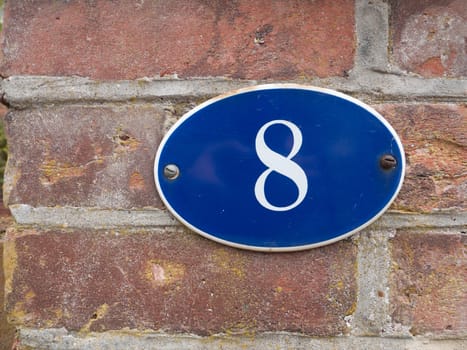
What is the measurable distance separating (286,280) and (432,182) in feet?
0.54

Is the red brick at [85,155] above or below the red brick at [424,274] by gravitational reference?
above

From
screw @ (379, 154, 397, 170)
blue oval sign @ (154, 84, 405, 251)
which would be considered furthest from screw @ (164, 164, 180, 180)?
screw @ (379, 154, 397, 170)

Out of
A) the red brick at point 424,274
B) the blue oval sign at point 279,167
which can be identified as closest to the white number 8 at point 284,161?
the blue oval sign at point 279,167

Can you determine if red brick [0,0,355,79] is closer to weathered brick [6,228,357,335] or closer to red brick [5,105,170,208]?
red brick [5,105,170,208]

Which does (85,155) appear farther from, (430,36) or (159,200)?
(430,36)

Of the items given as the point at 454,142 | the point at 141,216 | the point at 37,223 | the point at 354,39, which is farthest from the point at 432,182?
the point at 37,223

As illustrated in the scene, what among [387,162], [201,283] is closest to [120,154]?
[201,283]

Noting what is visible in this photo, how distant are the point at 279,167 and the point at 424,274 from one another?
171 millimetres

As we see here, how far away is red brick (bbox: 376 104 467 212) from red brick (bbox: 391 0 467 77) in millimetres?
36

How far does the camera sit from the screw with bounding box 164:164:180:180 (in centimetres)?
41

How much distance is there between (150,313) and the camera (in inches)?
16.8

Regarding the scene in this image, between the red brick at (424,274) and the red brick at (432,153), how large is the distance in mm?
31

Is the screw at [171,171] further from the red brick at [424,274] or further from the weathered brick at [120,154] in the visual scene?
the red brick at [424,274]

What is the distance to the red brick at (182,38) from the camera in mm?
411
